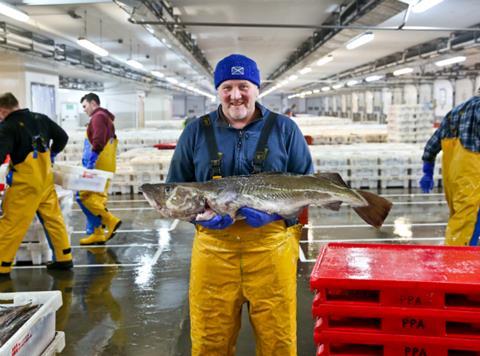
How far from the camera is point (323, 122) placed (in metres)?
25.8

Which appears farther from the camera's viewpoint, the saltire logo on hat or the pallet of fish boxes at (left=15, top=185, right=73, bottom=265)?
the pallet of fish boxes at (left=15, top=185, right=73, bottom=265)

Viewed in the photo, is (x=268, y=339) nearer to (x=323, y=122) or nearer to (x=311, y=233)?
(x=311, y=233)

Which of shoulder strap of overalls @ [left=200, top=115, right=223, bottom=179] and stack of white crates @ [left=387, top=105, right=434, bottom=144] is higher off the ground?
stack of white crates @ [left=387, top=105, right=434, bottom=144]

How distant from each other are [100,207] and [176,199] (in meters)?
5.03

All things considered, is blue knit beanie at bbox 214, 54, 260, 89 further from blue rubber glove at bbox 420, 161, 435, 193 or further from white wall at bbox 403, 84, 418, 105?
white wall at bbox 403, 84, 418, 105

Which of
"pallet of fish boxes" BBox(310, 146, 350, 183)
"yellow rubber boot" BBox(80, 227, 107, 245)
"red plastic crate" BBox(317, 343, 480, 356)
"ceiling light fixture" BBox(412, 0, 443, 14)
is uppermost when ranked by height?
"ceiling light fixture" BBox(412, 0, 443, 14)

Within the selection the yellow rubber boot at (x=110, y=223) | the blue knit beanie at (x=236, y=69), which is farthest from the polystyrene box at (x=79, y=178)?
the blue knit beanie at (x=236, y=69)

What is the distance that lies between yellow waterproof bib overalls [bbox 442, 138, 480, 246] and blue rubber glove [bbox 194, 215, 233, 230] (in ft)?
10.3

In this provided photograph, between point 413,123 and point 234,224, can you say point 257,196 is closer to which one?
point 234,224

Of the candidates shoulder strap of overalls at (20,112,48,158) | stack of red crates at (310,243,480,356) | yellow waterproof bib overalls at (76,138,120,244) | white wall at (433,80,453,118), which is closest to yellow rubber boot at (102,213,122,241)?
yellow waterproof bib overalls at (76,138,120,244)

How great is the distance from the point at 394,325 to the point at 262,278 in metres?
0.67

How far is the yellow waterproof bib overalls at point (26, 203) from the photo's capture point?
5574 mm

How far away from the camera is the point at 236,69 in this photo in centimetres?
270

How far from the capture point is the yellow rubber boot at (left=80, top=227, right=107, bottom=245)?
7516mm
